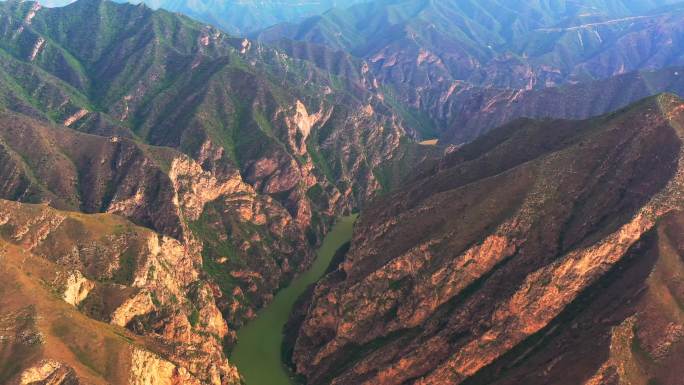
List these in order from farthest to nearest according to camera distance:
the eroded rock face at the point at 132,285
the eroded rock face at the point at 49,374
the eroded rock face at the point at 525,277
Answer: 1. the eroded rock face at the point at 132,285
2. the eroded rock face at the point at 525,277
3. the eroded rock face at the point at 49,374

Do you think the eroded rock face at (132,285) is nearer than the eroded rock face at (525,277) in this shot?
No

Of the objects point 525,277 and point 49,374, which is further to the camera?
point 525,277

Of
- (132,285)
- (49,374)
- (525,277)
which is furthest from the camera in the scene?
(132,285)

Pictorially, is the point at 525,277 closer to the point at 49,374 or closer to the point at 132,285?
the point at 132,285

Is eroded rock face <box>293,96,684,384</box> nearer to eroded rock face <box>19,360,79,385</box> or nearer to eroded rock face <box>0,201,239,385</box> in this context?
eroded rock face <box>0,201,239,385</box>

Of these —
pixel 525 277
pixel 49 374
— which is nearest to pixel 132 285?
pixel 49 374

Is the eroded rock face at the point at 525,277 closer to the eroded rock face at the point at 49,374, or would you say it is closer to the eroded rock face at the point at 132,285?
the eroded rock face at the point at 132,285

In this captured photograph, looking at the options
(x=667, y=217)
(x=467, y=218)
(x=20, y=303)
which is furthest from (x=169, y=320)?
(x=667, y=217)

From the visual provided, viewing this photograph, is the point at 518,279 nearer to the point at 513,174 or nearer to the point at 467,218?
the point at 467,218

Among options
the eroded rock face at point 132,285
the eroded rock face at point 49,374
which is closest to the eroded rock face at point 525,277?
the eroded rock face at point 132,285

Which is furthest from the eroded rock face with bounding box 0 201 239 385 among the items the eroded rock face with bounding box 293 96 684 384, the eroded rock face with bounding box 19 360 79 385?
the eroded rock face with bounding box 293 96 684 384
